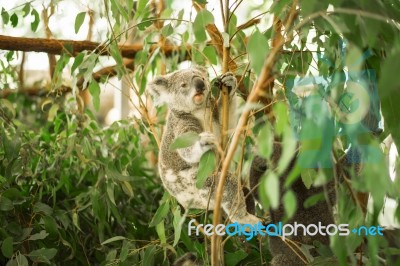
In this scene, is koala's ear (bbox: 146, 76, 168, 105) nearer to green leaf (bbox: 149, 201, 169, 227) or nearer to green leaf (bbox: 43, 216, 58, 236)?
green leaf (bbox: 149, 201, 169, 227)

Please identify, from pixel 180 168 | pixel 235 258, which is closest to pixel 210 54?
pixel 180 168

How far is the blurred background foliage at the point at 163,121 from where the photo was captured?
902mm

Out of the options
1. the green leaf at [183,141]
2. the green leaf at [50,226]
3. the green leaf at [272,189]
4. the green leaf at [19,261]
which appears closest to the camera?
the green leaf at [272,189]

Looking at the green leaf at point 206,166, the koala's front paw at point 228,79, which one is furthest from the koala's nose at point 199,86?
the green leaf at point 206,166

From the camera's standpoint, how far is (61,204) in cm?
285

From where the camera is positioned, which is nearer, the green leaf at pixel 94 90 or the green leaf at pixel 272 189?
the green leaf at pixel 272 189

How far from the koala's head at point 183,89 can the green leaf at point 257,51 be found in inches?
41.4

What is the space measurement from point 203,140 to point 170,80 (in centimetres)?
64

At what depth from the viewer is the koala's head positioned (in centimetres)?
207

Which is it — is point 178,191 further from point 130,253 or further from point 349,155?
point 349,155

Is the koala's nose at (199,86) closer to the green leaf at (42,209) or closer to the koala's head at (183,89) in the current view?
the koala's head at (183,89)

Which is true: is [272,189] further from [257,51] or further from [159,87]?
[159,87]

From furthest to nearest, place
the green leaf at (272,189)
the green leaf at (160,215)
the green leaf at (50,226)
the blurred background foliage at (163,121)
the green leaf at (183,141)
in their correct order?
1. the green leaf at (50,226)
2. the green leaf at (160,215)
3. the green leaf at (183,141)
4. the blurred background foliage at (163,121)
5. the green leaf at (272,189)

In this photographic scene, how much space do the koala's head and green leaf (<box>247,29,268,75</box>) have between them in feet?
3.45
